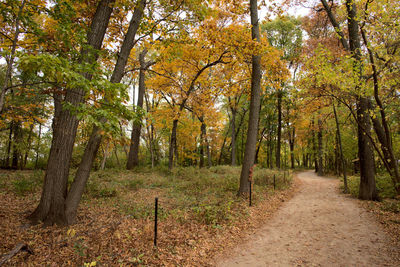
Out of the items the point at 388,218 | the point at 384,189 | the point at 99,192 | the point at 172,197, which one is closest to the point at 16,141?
the point at 99,192

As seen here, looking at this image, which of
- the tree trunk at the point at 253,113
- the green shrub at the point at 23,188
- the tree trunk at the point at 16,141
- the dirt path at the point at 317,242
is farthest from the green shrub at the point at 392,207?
the tree trunk at the point at 16,141

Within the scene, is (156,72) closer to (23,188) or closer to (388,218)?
(23,188)

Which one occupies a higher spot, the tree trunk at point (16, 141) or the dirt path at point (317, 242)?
the tree trunk at point (16, 141)

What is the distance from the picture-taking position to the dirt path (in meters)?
4.18

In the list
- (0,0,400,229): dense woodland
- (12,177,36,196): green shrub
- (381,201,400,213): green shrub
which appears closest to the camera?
(0,0,400,229): dense woodland

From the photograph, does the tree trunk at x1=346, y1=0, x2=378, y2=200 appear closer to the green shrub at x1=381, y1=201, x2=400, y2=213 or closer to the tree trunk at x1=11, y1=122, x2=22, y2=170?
the green shrub at x1=381, y1=201, x2=400, y2=213

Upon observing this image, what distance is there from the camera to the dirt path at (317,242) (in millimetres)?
4176

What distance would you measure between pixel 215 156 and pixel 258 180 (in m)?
21.2

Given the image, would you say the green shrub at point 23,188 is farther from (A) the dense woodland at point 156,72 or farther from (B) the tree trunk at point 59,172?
(B) the tree trunk at point 59,172

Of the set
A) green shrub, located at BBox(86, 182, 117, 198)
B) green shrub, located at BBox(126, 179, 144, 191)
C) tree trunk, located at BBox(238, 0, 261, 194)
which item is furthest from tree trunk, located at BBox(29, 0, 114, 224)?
tree trunk, located at BBox(238, 0, 261, 194)

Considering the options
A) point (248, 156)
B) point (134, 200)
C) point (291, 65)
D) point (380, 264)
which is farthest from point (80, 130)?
point (291, 65)

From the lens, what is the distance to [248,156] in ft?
26.9

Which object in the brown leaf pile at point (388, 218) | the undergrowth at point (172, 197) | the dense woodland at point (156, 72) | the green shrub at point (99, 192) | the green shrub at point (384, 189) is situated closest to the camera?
the dense woodland at point (156, 72)

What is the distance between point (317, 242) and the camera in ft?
16.4
